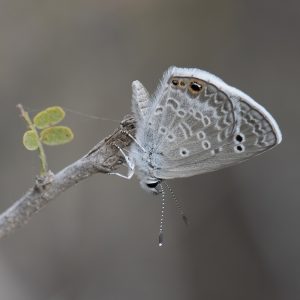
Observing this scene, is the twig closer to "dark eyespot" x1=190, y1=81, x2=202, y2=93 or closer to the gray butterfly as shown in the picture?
the gray butterfly

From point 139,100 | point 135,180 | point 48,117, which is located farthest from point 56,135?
point 135,180

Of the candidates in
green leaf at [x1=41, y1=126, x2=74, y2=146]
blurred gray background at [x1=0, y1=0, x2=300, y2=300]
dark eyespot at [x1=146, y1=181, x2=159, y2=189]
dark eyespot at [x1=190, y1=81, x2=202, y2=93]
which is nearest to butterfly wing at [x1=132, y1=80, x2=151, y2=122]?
dark eyespot at [x1=190, y1=81, x2=202, y2=93]

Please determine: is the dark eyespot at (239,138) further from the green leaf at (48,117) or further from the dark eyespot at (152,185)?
the green leaf at (48,117)

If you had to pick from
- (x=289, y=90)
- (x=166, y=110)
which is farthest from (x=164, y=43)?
(x=166, y=110)

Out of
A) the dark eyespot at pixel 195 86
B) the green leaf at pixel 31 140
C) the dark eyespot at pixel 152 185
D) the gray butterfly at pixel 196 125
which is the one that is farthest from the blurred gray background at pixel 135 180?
the green leaf at pixel 31 140

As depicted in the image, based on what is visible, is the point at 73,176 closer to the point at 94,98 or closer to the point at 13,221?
the point at 13,221

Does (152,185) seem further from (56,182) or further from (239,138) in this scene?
(56,182)
